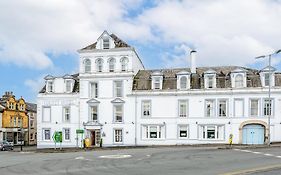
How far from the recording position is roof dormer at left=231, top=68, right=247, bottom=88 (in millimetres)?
51969

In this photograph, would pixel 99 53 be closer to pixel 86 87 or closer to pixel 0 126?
pixel 86 87

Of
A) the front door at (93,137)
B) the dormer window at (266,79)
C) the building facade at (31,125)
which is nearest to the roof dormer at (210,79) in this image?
the dormer window at (266,79)

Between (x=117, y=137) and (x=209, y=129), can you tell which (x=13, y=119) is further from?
(x=209, y=129)

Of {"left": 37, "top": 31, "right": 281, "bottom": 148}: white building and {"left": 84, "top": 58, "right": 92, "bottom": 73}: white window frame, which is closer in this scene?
{"left": 37, "top": 31, "right": 281, "bottom": 148}: white building

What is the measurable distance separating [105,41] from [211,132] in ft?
60.9

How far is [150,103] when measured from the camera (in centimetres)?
5441

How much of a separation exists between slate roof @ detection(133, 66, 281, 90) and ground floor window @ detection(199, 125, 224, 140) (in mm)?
5122

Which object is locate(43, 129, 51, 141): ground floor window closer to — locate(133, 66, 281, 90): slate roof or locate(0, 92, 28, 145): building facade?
locate(133, 66, 281, 90): slate roof

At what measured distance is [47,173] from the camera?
20.4m

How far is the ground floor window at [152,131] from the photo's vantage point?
5416 cm

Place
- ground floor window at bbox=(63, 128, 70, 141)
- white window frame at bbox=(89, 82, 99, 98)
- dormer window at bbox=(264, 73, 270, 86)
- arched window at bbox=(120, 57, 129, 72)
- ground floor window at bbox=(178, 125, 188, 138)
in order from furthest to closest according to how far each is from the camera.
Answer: ground floor window at bbox=(63, 128, 70, 141)
white window frame at bbox=(89, 82, 99, 98)
arched window at bbox=(120, 57, 129, 72)
ground floor window at bbox=(178, 125, 188, 138)
dormer window at bbox=(264, 73, 270, 86)

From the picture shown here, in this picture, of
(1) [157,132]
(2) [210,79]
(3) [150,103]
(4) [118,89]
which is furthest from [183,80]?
(4) [118,89]

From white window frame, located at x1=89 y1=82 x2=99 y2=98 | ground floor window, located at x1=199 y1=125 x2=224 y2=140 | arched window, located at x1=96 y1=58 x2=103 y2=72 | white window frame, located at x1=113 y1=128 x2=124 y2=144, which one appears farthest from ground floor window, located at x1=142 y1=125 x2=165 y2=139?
arched window, located at x1=96 y1=58 x2=103 y2=72

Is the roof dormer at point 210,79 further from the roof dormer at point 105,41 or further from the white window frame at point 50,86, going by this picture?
the white window frame at point 50,86
